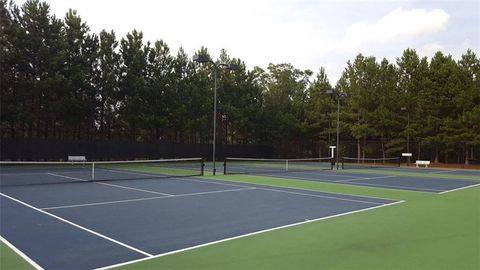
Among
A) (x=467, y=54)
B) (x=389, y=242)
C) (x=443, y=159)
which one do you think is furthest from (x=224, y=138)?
(x=389, y=242)

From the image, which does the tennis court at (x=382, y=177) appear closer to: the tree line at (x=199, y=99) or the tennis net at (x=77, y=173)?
the tennis net at (x=77, y=173)

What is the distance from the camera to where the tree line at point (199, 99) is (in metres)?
31.3

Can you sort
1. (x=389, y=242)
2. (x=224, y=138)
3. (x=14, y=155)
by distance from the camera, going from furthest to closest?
(x=224, y=138)
(x=14, y=155)
(x=389, y=242)

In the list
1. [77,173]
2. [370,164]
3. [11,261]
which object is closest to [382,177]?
[77,173]

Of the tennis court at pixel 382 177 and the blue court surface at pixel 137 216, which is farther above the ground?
the tennis court at pixel 382 177

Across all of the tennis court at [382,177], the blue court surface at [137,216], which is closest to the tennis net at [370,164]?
the tennis court at [382,177]

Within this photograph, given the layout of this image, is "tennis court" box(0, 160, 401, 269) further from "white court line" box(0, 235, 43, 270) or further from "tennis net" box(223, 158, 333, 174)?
"tennis net" box(223, 158, 333, 174)

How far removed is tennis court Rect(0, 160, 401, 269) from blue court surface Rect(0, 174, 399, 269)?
0.5 inches

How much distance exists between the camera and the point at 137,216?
8.75 metres

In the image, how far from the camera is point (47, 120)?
3300 cm

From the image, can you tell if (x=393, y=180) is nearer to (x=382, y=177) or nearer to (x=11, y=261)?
(x=382, y=177)

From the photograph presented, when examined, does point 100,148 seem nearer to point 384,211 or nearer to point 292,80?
point 384,211

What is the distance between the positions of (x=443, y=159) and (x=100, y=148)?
34.4 metres

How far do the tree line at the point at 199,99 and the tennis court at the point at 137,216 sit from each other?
63.2 feet
